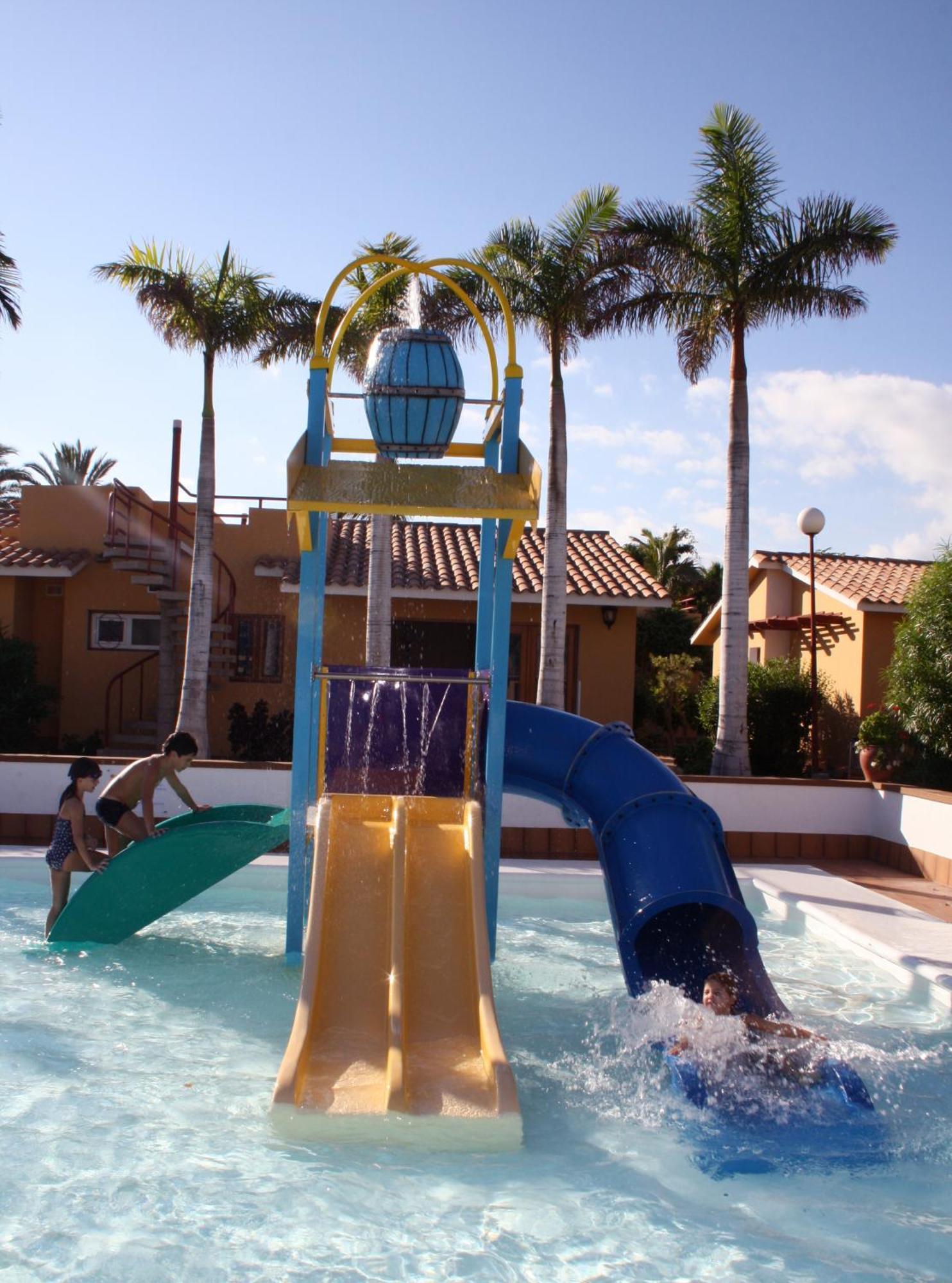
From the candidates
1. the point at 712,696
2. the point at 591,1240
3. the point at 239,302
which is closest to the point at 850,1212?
the point at 591,1240

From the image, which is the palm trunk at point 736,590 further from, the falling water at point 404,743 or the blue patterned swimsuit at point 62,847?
the blue patterned swimsuit at point 62,847

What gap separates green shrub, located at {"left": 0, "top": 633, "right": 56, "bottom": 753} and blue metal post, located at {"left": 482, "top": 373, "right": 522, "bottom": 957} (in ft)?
41.0

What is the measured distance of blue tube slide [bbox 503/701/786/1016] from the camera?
255 inches

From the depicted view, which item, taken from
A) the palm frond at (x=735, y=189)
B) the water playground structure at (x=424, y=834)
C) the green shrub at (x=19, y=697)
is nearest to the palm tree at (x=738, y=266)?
the palm frond at (x=735, y=189)

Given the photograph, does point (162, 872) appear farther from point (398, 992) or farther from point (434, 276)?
point (434, 276)

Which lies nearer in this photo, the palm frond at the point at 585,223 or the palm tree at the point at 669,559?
the palm frond at the point at 585,223

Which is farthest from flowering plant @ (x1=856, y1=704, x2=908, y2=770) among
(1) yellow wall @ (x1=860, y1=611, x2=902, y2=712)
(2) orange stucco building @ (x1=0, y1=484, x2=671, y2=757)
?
(2) orange stucco building @ (x1=0, y1=484, x2=671, y2=757)

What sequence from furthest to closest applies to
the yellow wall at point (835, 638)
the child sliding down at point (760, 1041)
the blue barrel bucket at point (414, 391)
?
the yellow wall at point (835, 638) → the blue barrel bucket at point (414, 391) → the child sliding down at point (760, 1041)

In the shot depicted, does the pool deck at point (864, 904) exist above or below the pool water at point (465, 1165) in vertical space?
above

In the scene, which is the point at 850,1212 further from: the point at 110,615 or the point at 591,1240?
the point at 110,615

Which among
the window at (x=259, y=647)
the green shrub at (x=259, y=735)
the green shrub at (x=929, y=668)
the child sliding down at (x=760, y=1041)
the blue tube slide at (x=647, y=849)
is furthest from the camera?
the window at (x=259, y=647)

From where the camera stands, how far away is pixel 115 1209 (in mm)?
4395

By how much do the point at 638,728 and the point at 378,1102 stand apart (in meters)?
19.2

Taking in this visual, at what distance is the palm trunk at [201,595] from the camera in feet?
51.8
